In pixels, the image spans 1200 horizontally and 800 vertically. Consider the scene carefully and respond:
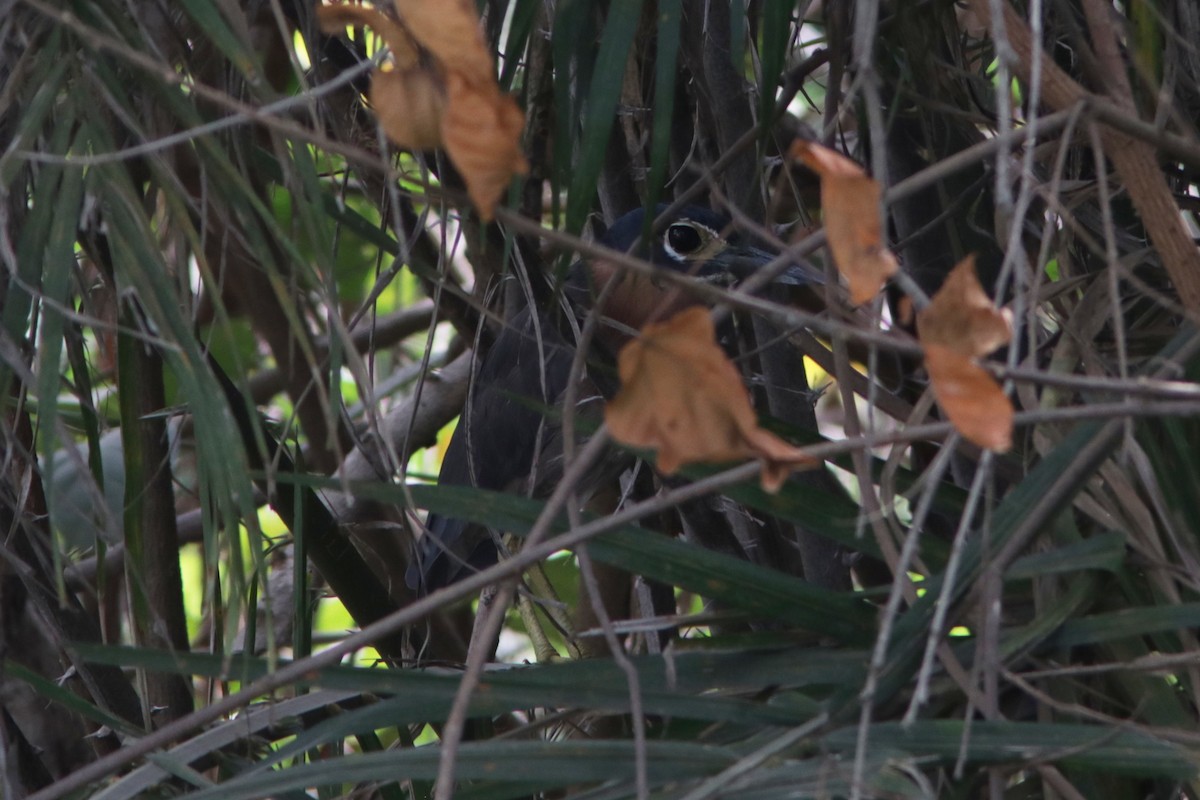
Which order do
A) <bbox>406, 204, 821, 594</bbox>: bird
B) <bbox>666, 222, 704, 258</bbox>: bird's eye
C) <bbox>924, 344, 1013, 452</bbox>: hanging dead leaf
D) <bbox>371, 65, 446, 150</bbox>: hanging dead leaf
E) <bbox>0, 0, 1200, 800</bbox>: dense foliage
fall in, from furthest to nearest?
<bbox>666, 222, 704, 258</bbox>: bird's eye, <bbox>406, 204, 821, 594</bbox>: bird, <bbox>0, 0, 1200, 800</bbox>: dense foliage, <bbox>371, 65, 446, 150</bbox>: hanging dead leaf, <bbox>924, 344, 1013, 452</bbox>: hanging dead leaf

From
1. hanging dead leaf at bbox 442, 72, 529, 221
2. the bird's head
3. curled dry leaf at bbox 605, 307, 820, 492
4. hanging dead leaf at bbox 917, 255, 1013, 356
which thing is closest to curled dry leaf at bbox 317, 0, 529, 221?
hanging dead leaf at bbox 442, 72, 529, 221

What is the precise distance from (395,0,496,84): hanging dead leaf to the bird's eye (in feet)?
8.00

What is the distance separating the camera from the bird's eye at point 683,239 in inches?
138

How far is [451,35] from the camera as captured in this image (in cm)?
107

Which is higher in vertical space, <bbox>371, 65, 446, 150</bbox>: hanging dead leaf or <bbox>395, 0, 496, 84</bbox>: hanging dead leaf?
<bbox>395, 0, 496, 84</bbox>: hanging dead leaf

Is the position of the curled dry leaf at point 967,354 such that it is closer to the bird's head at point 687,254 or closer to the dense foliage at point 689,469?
the dense foliage at point 689,469

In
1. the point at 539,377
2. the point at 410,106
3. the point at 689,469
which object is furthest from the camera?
the point at 539,377

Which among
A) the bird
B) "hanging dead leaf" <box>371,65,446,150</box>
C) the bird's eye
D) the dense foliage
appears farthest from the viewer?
the bird's eye

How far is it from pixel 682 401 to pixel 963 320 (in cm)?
23

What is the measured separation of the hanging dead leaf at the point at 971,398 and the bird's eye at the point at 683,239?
8.21 feet

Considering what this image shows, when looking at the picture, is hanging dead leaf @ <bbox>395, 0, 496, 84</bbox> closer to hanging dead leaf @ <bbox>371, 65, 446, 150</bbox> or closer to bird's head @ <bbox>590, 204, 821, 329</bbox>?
hanging dead leaf @ <bbox>371, 65, 446, 150</bbox>

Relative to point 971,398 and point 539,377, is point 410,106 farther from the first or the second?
point 539,377

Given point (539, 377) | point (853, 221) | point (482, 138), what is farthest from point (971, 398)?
point (539, 377)

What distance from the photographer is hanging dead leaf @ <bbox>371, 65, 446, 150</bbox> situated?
112 centimetres
